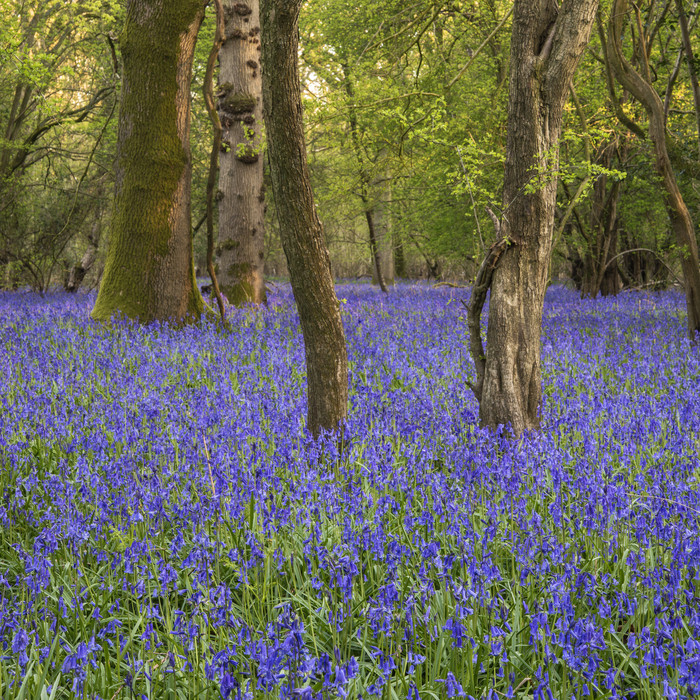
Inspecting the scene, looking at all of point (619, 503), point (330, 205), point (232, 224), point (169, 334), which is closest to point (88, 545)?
point (619, 503)

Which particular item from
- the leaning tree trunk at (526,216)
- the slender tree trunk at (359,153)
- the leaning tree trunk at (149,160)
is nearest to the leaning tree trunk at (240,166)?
the slender tree trunk at (359,153)

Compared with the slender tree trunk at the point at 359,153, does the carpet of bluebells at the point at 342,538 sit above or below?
below

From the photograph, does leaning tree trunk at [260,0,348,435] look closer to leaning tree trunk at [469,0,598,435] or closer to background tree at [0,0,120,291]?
leaning tree trunk at [469,0,598,435]

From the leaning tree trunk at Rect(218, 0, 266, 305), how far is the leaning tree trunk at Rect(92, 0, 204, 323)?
218cm

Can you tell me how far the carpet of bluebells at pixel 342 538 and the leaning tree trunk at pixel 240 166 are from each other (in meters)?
4.89

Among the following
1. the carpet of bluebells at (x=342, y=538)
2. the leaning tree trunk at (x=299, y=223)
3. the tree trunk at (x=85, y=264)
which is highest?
the tree trunk at (x=85, y=264)

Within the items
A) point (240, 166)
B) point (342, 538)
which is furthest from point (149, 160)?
point (342, 538)

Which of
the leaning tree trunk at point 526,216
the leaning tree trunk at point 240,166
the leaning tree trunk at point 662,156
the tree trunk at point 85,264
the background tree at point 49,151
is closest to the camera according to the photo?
the leaning tree trunk at point 526,216

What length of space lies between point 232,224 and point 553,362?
246 inches

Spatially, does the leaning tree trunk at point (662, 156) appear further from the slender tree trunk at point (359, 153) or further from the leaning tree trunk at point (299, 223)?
the leaning tree trunk at point (299, 223)

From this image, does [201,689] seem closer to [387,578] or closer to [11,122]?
[387,578]

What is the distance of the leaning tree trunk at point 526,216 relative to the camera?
12.9 feet

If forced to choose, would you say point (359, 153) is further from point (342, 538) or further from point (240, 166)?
point (342, 538)

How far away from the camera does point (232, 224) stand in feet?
33.7
